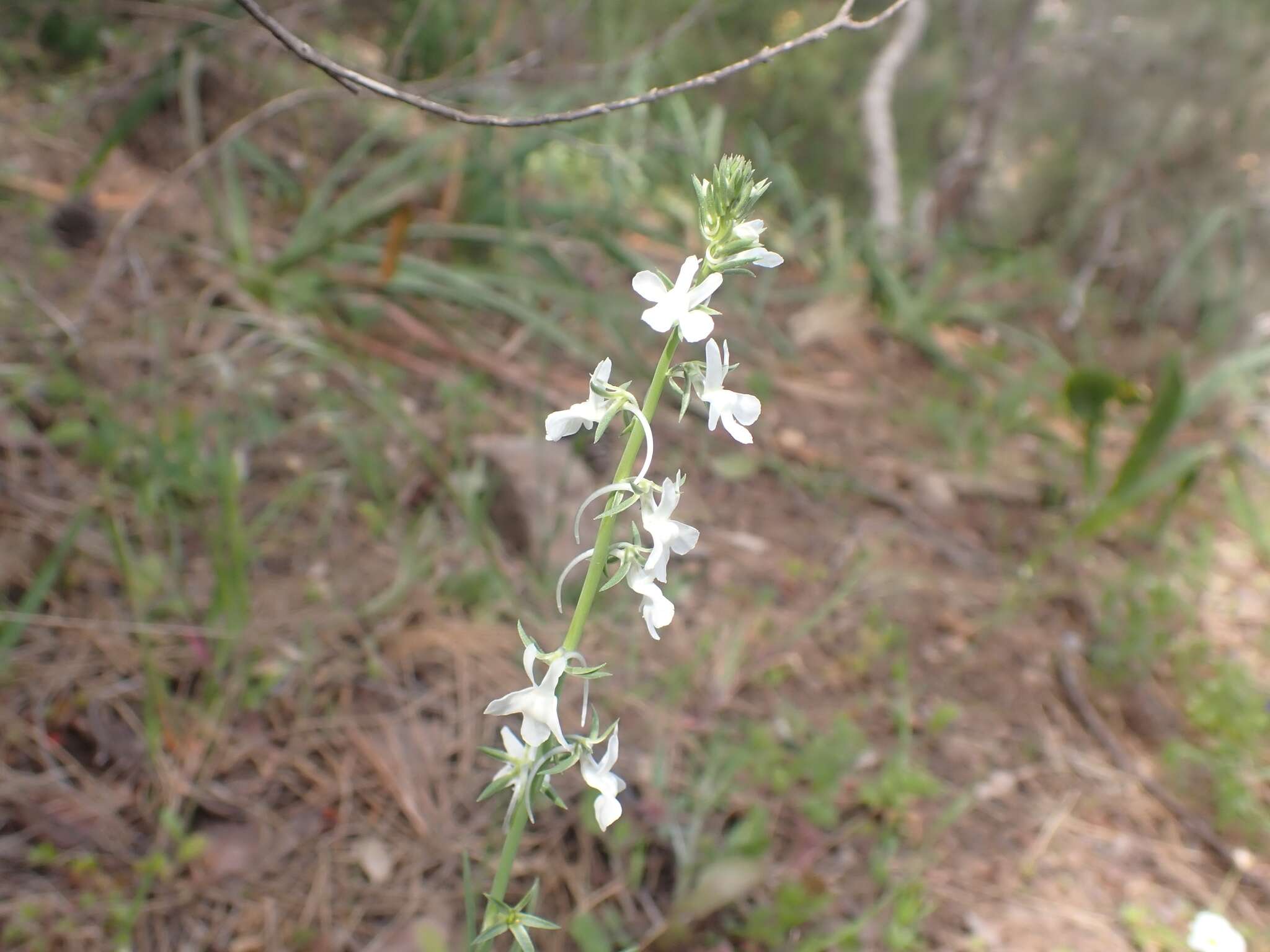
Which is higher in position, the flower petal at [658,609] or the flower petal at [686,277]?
the flower petal at [686,277]

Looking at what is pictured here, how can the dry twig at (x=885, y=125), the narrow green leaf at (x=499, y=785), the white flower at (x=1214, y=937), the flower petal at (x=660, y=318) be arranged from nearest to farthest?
1. the flower petal at (x=660, y=318)
2. the narrow green leaf at (x=499, y=785)
3. the white flower at (x=1214, y=937)
4. the dry twig at (x=885, y=125)

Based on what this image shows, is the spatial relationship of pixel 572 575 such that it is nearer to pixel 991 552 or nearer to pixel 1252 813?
pixel 991 552

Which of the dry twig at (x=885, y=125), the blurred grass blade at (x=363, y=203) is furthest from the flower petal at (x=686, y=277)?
the dry twig at (x=885, y=125)

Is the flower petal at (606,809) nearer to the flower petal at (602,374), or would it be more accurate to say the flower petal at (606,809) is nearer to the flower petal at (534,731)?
the flower petal at (534,731)

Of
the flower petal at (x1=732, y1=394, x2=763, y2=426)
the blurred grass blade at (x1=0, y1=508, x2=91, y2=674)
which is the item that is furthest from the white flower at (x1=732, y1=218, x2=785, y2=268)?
the blurred grass blade at (x1=0, y1=508, x2=91, y2=674)

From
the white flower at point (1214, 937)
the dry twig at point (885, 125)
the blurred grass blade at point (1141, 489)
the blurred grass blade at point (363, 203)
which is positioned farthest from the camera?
the dry twig at point (885, 125)

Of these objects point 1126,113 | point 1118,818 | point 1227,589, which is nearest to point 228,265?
point 1118,818
